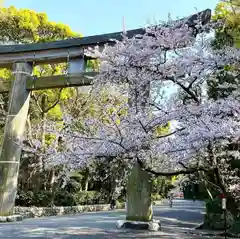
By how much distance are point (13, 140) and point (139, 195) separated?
12.4 ft

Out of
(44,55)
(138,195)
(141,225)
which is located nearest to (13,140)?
(44,55)

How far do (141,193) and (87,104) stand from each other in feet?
24.2

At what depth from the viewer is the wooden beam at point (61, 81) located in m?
9.13

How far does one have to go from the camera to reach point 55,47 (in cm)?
988

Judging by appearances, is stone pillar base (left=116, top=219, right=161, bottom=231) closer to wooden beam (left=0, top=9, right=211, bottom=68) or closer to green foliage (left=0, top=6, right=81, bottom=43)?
wooden beam (left=0, top=9, right=211, bottom=68)

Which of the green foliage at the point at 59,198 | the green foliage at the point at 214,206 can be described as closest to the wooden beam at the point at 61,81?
the green foliage at the point at 59,198

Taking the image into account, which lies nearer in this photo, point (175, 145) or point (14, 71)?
point (175, 145)

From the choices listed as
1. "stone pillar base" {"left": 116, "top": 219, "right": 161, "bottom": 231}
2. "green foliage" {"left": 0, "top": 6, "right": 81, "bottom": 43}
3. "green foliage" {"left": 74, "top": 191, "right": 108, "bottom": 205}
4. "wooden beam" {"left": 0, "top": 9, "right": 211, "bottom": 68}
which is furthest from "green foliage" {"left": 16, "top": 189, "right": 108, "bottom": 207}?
"green foliage" {"left": 0, "top": 6, "right": 81, "bottom": 43}

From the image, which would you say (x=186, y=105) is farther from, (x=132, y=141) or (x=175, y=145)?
(x=132, y=141)

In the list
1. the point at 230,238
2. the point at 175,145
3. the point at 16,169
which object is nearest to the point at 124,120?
the point at 175,145

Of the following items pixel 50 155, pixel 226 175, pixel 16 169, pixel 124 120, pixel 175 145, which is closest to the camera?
pixel 175 145

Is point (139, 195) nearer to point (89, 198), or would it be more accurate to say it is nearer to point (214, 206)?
point (214, 206)

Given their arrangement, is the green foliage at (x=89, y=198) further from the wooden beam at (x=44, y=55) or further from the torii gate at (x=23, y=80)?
the wooden beam at (x=44, y=55)

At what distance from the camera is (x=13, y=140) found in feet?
31.0
